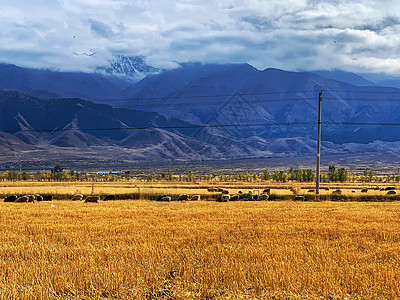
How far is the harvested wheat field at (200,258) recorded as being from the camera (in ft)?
34.1

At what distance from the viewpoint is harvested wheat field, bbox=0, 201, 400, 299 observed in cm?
1041

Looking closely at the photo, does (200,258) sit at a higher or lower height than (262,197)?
higher

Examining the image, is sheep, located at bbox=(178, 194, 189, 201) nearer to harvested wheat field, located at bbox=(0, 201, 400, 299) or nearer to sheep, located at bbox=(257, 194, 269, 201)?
sheep, located at bbox=(257, 194, 269, 201)

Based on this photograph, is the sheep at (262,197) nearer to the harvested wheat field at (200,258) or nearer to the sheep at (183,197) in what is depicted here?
the sheep at (183,197)

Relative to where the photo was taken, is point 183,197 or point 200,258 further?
point 183,197

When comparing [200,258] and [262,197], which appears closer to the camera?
[200,258]

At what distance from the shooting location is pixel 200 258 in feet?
44.5

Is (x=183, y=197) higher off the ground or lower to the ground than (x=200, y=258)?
lower

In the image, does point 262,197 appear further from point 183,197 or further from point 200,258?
point 200,258

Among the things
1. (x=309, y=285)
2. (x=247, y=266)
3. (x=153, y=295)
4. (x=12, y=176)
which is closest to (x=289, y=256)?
(x=247, y=266)

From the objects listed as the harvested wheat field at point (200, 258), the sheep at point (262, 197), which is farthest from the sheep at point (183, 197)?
Result: the harvested wheat field at point (200, 258)

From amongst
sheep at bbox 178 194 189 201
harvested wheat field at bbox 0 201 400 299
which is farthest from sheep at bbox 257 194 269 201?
harvested wheat field at bbox 0 201 400 299

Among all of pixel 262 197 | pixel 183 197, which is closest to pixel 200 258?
pixel 183 197

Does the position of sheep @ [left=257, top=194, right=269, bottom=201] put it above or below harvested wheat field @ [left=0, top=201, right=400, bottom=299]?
below
